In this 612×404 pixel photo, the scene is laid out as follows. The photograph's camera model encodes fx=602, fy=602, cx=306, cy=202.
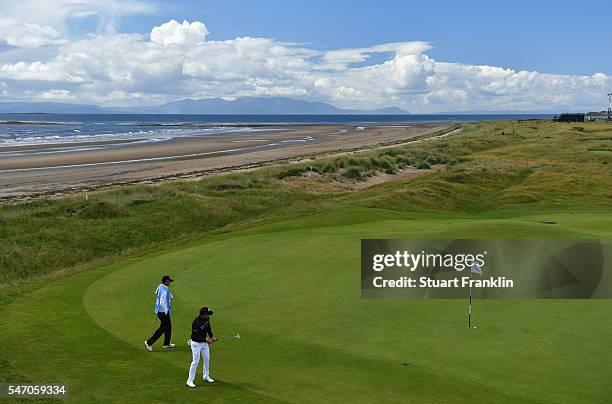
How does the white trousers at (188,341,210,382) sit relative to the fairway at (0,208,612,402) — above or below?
above

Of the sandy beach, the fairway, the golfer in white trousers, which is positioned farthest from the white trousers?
the sandy beach

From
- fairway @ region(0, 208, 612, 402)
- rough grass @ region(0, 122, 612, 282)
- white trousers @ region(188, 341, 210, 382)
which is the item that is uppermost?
white trousers @ region(188, 341, 210, 382)

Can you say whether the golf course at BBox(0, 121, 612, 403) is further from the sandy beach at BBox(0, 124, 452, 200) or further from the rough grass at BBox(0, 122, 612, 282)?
the sandy beach at BBox(0, 124, 452, 200)

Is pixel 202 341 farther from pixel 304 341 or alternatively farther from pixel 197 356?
pixel 304 341

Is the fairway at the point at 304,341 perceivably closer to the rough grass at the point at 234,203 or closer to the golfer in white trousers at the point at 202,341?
the golfer in white trousers at the point at 202,341

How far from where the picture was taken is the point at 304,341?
47.2ft

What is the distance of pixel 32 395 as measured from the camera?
12000 mm

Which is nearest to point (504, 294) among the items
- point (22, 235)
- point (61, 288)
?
point (61, 288)

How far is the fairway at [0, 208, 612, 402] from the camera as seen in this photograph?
11891mm

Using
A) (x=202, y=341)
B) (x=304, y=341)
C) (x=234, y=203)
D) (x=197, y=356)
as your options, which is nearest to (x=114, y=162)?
(x=234, y=203)

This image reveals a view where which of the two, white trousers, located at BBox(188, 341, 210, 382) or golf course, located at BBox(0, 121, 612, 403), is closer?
golf course, located at BBox(0, 121, 612, 403)

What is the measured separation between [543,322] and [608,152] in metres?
77.5

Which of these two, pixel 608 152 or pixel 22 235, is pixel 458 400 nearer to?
pixel 22 235

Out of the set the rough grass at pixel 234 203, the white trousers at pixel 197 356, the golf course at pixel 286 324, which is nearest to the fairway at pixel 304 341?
the golf course at pixel 286 324
